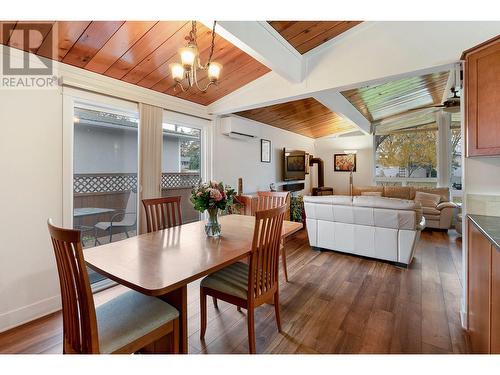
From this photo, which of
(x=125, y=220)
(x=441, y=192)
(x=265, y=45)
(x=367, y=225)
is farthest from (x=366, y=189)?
(x=125, y=220)

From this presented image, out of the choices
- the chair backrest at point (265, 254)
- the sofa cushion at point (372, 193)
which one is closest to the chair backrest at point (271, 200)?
the chair backrest at point (265, 254)

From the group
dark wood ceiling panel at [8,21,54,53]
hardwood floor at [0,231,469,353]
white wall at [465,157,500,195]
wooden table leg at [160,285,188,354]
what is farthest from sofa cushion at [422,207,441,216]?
dark wood ceiling panel at [8,21,54,53]

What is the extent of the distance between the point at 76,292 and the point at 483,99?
277 cm

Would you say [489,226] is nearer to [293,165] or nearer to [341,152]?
[293,165]

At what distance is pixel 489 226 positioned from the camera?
1548 mm

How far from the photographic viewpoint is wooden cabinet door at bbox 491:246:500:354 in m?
1.18

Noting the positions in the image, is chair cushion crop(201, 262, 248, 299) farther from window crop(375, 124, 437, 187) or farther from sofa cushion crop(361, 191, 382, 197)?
window crop(375, 124, 437, 187)

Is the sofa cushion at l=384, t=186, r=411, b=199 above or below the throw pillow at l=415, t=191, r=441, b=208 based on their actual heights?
above

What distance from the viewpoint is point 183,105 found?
11.0 feet

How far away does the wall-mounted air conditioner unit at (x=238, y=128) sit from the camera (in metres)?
3.99

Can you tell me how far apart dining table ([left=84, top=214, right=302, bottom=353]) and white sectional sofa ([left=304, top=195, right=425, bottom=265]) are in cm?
172

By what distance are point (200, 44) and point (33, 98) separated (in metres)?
1.57

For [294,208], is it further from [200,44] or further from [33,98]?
[33,98]
